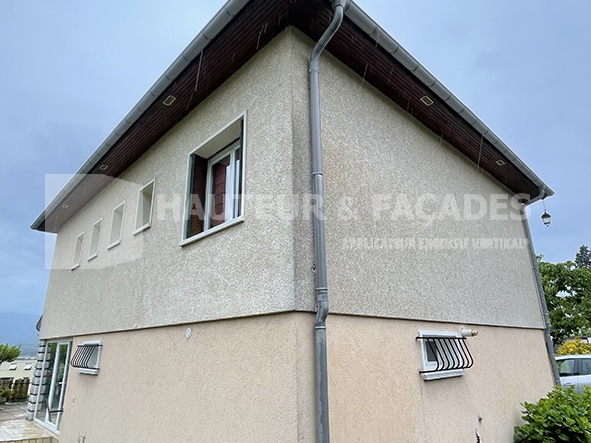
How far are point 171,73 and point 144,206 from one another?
360 cm

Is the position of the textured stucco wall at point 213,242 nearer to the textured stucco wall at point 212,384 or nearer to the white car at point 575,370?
the textured stucco wall at point 212,384

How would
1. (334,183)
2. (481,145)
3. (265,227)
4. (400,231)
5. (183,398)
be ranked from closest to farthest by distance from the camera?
(265,227)
(334,183)
(183,398)
(400,231)
(481,145)

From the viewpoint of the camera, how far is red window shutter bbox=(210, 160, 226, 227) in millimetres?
6021

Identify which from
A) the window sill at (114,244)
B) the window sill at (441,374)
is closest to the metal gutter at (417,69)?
the window sill at (441,374)

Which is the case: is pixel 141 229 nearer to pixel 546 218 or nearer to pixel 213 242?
pixel 213 242

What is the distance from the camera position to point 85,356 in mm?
8977

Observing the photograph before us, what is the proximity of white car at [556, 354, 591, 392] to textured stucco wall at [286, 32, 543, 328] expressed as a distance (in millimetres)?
5450

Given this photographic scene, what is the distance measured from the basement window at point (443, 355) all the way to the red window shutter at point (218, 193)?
3.79 meters

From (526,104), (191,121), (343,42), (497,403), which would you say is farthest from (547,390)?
(526,104)

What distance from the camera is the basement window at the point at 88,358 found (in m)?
8.36

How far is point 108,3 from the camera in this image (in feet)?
39.9

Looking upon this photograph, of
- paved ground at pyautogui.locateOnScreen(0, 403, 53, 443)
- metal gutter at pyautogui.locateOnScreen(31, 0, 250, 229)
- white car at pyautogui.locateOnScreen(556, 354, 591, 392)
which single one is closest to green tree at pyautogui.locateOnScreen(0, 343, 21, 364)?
paved ground at pyautogui.locateOnScreen(0, 403, 53, 443)

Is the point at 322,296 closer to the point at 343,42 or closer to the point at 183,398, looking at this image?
the point at 183,398

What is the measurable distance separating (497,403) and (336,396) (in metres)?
5.01
